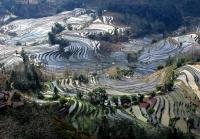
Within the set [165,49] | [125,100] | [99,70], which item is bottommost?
[165,49]

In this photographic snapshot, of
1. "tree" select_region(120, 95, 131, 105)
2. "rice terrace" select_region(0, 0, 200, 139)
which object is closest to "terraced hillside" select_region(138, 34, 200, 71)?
"rice terrace" select_region(0, 0, 200, 139)

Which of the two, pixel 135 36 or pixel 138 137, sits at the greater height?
pixel 138 137

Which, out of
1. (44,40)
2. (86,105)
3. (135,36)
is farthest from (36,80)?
(135,36)

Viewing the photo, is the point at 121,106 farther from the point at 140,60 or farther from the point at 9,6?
the point at 9,6

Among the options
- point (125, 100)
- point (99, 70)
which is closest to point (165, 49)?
point (99, 70)

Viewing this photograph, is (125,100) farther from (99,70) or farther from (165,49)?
(165,49)

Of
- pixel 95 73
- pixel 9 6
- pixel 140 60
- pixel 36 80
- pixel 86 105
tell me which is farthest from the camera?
pixel 9 6

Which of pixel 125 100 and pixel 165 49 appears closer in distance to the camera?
pixel 125 100

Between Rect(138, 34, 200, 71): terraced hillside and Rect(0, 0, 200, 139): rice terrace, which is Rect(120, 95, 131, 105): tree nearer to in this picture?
Rect(0, 0, 200, 139): rice terrace

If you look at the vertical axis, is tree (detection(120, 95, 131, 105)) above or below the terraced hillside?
above

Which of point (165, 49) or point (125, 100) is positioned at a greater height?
point (125, 100)

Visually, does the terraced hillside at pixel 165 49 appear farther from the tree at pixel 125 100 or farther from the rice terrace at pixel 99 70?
the tree at pixel 125 100
